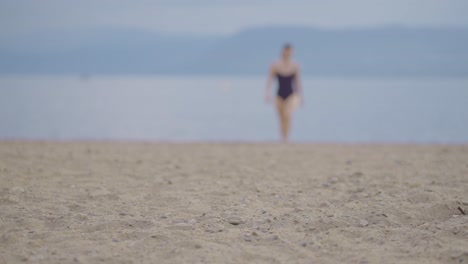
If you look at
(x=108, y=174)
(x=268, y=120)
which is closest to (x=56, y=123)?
(x=268, y=120)

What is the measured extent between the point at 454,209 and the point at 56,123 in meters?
19.7

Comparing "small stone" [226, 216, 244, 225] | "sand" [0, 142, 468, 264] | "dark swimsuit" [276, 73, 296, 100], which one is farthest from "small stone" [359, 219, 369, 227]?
"dark swimsuit" [276, 73, 296, 100]

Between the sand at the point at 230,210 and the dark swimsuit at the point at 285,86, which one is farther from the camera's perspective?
A: the dark swimsuit at the point at 285,86

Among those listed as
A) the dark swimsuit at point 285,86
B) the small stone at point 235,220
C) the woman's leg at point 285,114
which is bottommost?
the small stone at point 235,220

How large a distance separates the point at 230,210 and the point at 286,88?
689 centimetres

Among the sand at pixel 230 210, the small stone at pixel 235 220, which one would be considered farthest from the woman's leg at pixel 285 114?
the small stone at pixel 235 220

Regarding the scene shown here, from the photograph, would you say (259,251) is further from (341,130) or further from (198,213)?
(341,130)

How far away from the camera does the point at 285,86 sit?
11.8 meters

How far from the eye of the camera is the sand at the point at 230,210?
13.3 feet

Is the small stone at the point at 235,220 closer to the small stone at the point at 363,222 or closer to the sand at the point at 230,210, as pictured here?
the sand at the point at 230,210

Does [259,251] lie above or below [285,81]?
below

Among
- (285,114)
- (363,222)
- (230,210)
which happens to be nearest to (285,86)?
(285,114)

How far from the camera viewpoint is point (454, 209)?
5.07 meters

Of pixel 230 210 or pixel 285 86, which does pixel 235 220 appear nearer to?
→ pixel 230 210
